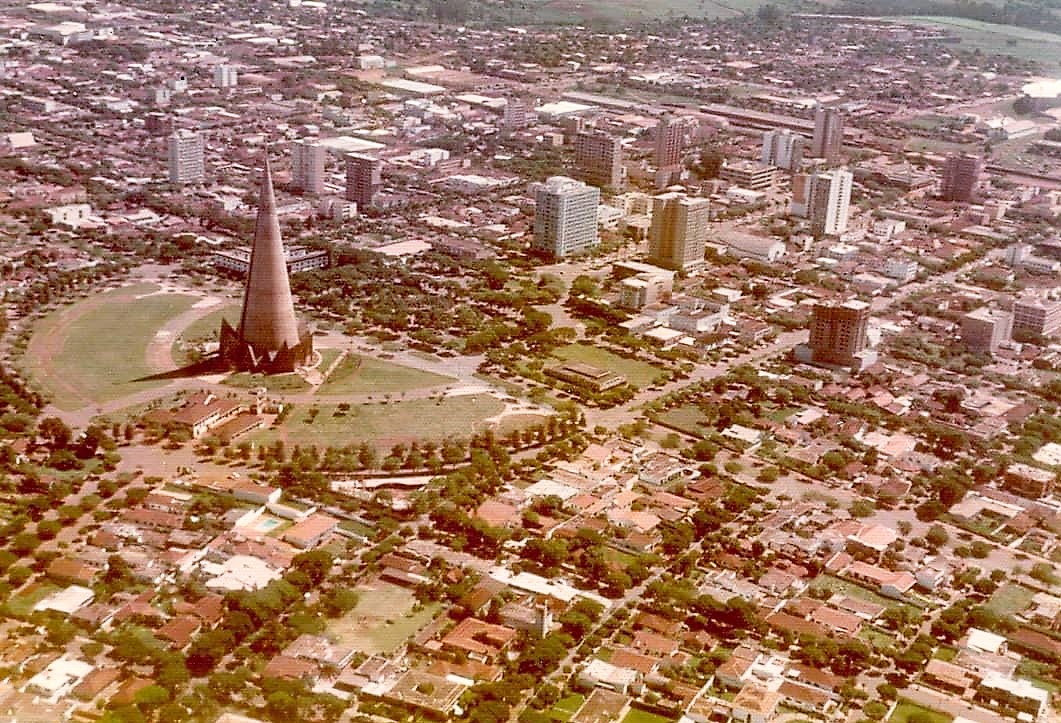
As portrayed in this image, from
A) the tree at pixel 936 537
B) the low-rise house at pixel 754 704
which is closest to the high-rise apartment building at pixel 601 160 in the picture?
the tree at pixel 936 537

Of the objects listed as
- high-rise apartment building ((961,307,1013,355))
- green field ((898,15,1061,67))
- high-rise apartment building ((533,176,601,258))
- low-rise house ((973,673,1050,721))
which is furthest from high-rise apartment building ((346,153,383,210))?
green field ((898,15,1061,67))

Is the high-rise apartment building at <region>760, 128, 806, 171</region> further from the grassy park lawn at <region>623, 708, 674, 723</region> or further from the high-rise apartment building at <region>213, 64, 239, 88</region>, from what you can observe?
the grassy park lawn at <region>623, 708, 674, 723</region>

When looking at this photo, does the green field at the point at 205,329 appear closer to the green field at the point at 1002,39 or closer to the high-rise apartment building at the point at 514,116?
the high-rise apartment building at the point at 514,116

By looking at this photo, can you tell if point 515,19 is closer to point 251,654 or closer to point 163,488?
point 163,488

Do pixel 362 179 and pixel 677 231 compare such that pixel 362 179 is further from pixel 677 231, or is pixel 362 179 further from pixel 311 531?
pixel 311 531

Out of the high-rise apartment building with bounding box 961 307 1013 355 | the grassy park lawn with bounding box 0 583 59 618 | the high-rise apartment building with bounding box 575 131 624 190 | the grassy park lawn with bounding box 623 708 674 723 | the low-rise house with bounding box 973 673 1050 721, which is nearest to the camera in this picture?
the grassy park lawn with bounding box 623 708 674 723

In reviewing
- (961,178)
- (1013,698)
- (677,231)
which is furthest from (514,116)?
(1013,698)
